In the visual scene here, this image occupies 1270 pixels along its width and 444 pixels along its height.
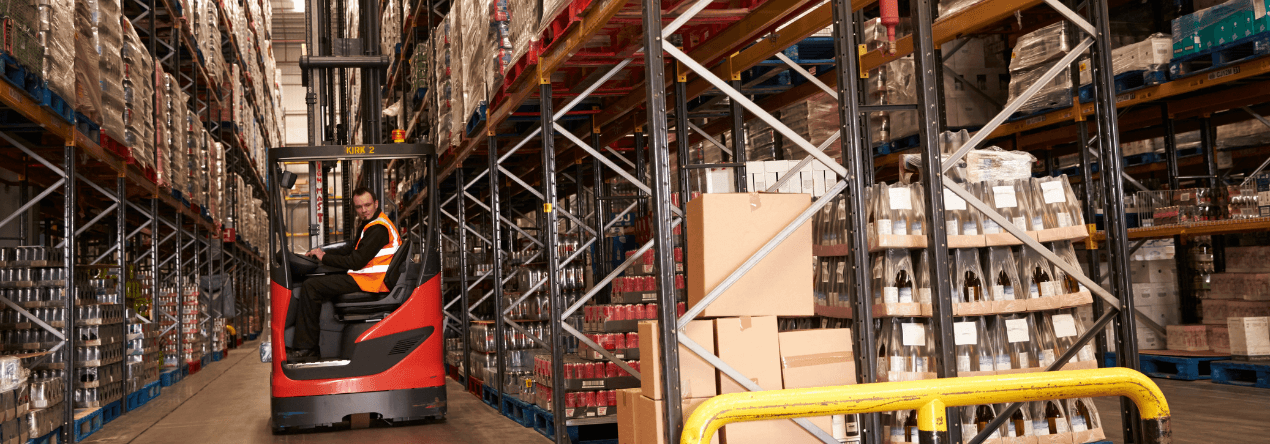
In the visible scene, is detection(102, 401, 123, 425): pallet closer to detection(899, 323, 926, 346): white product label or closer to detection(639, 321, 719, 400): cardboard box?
detection(639, 321, 719, 400): cardboard box

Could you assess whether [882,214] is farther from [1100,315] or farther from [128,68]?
[128,68]

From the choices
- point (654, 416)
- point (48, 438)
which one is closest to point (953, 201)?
point (654, 416)

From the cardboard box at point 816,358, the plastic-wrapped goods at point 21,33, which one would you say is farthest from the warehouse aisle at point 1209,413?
the plastic-wrapped goods at point 21,33

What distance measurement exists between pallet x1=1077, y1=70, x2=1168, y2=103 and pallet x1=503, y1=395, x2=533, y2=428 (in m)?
5.26

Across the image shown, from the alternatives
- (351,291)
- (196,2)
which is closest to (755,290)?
(351,291)

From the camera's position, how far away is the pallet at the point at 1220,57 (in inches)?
269

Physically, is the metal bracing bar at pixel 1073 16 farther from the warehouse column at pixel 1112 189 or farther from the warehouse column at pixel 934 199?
the warehouse column at pixel 934 199

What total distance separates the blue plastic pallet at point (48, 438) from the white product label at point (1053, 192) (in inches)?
242

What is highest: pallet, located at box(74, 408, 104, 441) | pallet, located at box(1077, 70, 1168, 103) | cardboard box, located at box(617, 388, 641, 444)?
pallet, located at box(1077, 70, 1168, 103)

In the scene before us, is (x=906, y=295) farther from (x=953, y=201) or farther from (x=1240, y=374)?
(x=1240, y=374)

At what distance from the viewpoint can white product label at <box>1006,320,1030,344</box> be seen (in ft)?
14.2

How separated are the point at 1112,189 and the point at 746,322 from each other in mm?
1812

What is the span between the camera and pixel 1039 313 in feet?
14.7

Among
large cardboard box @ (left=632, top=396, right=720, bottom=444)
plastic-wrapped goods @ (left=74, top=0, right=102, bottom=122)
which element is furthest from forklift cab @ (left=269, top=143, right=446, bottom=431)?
large cardboard box @ (left=632, top=396, right=720, bottom=444)
